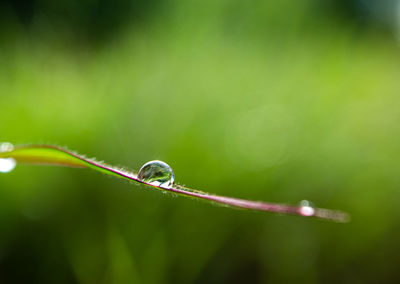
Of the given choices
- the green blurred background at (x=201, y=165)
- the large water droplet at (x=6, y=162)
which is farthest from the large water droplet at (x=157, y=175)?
the green blurred background at (x=201, y=165)

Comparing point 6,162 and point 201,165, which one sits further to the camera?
point 201,165

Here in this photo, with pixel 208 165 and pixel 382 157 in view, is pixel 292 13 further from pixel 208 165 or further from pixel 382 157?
pixel 208 165

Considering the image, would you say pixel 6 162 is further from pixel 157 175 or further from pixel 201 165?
pixel 201 165

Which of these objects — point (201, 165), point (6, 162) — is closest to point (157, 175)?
point (6, 162)

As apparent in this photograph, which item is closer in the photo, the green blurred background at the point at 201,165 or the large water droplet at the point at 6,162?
the large water droplet at the point at 6,162

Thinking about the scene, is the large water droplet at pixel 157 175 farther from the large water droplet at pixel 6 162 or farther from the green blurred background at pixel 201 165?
the green blurred background at pixel 201 165

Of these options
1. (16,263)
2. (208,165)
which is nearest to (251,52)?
(208,165)
